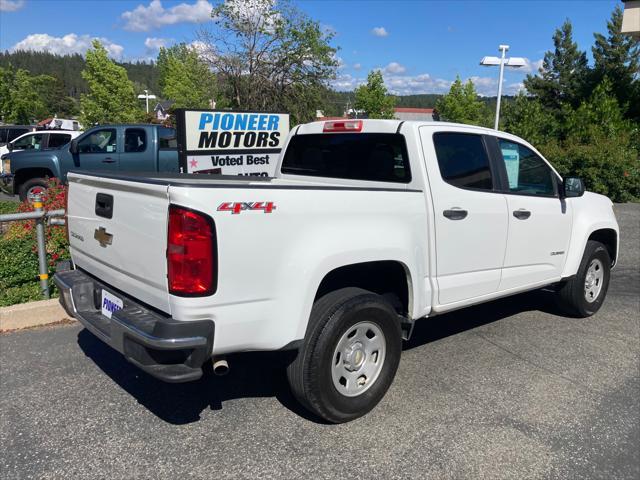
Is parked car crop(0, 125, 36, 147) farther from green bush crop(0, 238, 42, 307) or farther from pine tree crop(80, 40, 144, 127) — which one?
green bush crop(0, 238, 42, 307)

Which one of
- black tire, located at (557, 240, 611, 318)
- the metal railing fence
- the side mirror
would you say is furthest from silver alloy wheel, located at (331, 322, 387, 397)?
the metal railing fence

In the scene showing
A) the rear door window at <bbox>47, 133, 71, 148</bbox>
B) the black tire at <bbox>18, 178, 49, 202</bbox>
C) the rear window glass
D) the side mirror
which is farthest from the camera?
the rear door window at <bbox>47, 133, 71, 148</bbox>

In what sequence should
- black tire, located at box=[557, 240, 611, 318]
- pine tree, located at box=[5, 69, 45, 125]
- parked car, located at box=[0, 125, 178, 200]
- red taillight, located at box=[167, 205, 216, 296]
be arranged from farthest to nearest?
pine tree, located at box=[5, 69, 45, 125], parked car, located at box=[0, 125, 178, 200], black tire, located at box=[557, 240, 611, 318], red taillight, located at box=[167, 205, 216, 296]

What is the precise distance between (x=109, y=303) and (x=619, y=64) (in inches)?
1539

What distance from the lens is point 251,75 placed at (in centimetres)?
2070

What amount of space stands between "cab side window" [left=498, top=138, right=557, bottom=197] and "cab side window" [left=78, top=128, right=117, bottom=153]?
9.69 m

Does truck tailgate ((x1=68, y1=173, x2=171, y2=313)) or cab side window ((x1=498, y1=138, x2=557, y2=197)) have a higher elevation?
cab side window ((x1=498, y1=138, x2=557, y2=197))

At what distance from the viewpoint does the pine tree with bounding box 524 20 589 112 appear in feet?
138

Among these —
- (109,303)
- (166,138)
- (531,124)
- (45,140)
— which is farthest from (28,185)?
(531,124)

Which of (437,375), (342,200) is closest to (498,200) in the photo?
(437,375)

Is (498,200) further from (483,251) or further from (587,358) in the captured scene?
(587,358)

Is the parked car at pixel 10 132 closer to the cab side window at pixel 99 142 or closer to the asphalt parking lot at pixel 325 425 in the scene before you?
the cab side window at pixel 99 142

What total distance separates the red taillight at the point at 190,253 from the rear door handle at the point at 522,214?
2.82 metres

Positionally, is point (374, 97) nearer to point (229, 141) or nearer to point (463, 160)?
point (229, 141)
